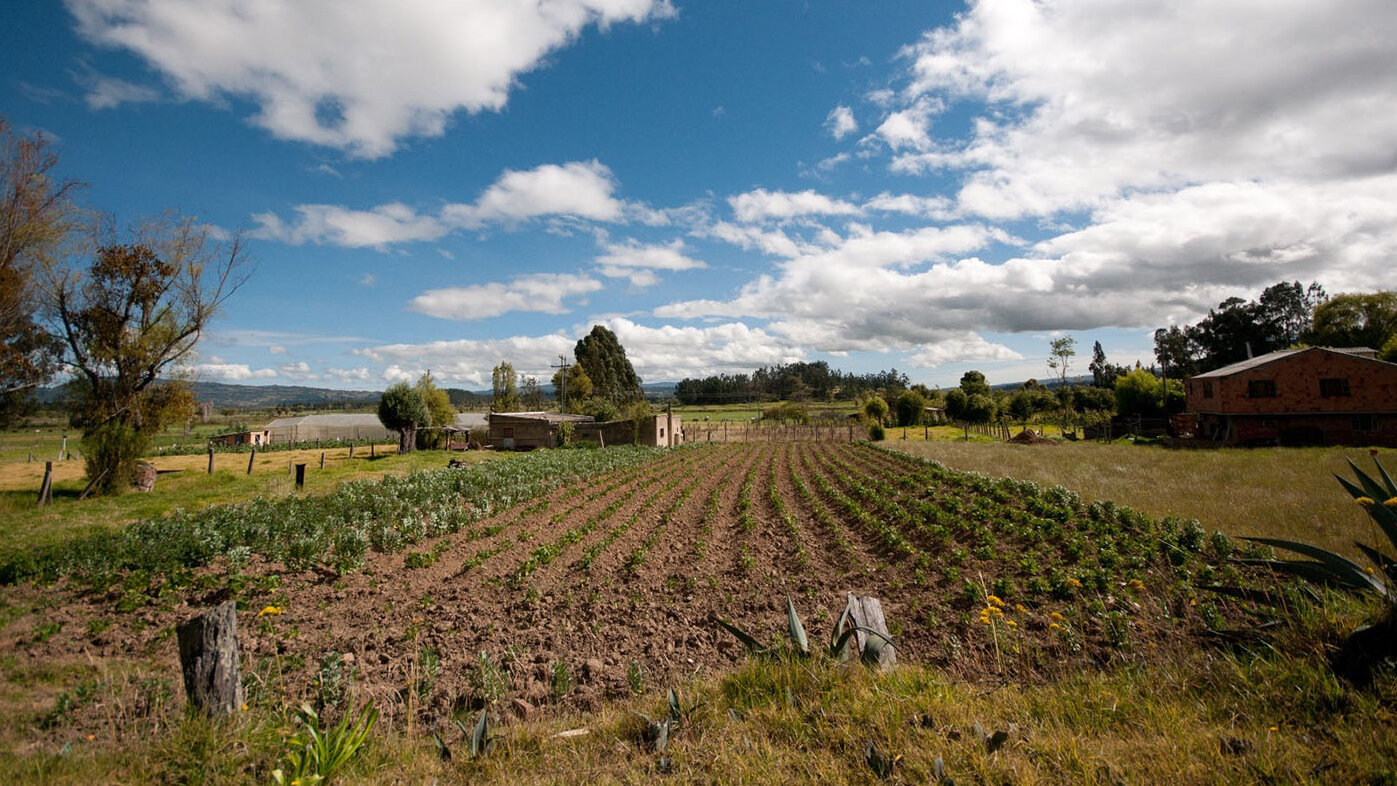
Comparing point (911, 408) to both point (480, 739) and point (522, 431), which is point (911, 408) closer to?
point (522, 431)

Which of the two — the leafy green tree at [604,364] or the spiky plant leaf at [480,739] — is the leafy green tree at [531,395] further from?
the spiky plant leaf at [480,739]

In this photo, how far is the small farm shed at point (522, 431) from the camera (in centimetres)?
4378

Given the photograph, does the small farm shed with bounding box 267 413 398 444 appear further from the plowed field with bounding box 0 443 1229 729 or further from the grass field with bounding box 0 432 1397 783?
the plowed field with bounding box 0 443 1229 729

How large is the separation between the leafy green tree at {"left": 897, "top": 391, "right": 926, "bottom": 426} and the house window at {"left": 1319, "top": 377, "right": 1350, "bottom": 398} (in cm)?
3489

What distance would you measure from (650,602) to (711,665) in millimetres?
2205

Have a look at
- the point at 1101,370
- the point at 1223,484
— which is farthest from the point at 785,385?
the point at 1223,484

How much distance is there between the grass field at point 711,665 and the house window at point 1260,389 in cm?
2705

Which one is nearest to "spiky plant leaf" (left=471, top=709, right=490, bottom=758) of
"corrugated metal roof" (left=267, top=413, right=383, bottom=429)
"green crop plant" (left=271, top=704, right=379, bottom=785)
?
"green crop plant" (left=271, top=704, right=379, bottom=785)

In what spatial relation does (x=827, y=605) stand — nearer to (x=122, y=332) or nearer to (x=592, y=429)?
A: (x=122, y=332)

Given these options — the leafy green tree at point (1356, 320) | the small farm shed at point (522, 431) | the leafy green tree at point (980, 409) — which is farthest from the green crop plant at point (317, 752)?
the leafy green tree at point (1356, 320)

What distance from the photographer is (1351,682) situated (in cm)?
288

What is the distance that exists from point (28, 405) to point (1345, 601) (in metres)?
36.6

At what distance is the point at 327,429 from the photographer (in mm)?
69062

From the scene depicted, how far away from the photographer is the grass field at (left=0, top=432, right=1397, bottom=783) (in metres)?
2.88
